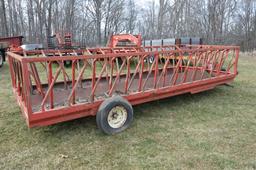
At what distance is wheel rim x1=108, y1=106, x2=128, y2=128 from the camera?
316cm

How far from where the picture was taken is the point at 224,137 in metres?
3.05

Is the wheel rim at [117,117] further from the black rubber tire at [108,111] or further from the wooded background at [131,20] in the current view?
the wooded background at [131,20]

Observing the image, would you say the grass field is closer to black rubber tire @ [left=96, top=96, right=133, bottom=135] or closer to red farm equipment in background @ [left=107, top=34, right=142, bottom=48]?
black rubber tire @ [left=96, top=96, right=133, bottom=135]

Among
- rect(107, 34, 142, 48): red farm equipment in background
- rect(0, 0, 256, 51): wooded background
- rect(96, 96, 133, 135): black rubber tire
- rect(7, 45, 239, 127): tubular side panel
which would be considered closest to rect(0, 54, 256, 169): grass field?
rect(96, 96, 133, 135): black rubber tire

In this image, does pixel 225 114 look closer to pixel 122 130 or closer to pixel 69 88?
pixel 122 130

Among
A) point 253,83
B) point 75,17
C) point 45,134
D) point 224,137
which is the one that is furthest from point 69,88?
point 75,17

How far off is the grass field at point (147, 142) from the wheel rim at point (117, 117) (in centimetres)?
16

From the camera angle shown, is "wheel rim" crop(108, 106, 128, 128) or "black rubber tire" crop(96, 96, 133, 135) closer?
"black rubber tire" crop(96, 96, 133, 135)

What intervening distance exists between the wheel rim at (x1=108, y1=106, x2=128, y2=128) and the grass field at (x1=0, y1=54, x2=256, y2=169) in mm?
160

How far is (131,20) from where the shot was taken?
32.2m

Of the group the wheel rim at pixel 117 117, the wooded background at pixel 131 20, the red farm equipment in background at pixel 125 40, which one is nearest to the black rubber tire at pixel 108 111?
the wheel rim at pixel 117 117

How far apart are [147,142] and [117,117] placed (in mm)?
595

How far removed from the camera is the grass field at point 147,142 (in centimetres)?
248

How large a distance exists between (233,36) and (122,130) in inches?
794
